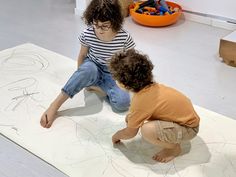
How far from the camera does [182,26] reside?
2.29 metres

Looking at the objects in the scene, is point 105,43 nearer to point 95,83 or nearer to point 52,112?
point 95,83

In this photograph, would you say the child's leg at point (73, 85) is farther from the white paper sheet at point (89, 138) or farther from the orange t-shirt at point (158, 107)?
the orange t-shirt at point (158, 107)

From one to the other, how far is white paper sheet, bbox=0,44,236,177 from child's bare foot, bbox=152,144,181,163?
0.02 meters

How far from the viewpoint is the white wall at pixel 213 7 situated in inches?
87.2

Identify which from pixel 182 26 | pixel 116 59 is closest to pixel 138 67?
pixel 116 59

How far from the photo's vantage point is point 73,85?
4.47 feet

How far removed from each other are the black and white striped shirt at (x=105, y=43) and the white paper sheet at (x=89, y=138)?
0.62 ft

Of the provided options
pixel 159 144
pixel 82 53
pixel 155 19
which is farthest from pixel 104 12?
pixel 155 19

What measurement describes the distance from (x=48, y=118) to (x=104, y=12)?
42cm

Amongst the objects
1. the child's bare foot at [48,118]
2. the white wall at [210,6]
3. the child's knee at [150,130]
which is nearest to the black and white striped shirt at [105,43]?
the child's bare foot at [48,118]

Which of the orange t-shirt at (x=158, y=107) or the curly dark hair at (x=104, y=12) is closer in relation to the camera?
the orange t-shirt at (x=158, y=107)

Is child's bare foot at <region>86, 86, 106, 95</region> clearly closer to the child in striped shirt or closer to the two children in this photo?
the child in striped shirt

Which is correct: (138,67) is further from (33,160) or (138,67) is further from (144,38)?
(144,38)

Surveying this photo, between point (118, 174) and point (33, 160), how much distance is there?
0.90 feet
